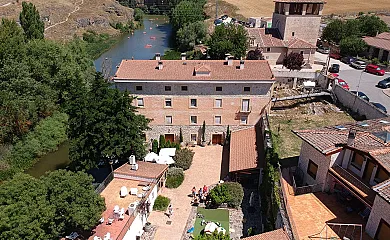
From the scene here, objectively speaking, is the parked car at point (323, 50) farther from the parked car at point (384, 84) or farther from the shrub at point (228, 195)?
the shrub at point (228, 195)

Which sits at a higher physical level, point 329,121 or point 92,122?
point 92,122

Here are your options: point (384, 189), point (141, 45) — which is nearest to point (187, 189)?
point (384, 189)

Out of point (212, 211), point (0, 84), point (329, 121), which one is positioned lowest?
point (212, 211)

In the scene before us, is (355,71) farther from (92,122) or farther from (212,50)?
(92,122)

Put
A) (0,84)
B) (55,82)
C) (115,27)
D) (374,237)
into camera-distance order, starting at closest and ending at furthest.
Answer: (374,237), (0,84), (55,82), (115,27)

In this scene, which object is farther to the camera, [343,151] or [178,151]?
[178,151]

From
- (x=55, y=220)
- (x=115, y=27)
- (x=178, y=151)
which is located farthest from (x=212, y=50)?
(x=115, y=27)

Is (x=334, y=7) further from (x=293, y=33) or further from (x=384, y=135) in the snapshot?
(x=384, y=135)

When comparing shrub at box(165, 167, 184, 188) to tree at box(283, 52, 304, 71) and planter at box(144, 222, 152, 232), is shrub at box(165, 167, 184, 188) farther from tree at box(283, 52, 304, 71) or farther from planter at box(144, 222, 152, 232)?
tree at box(283, 52, 304, 71)

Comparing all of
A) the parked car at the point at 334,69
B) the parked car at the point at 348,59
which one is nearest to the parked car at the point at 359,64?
the parked car at the point at 348,59
